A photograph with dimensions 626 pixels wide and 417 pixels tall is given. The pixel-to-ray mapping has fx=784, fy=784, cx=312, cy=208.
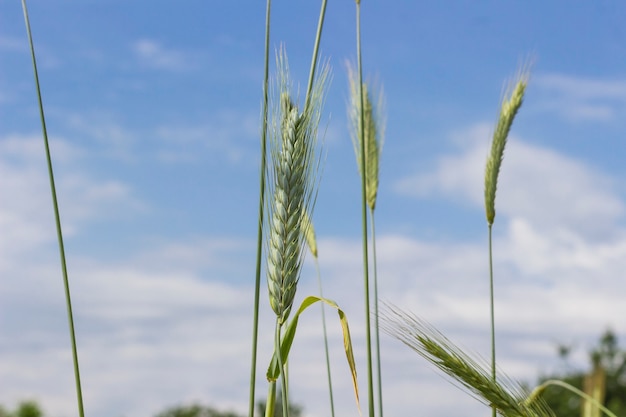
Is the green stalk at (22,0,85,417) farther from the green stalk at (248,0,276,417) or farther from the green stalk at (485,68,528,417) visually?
the green stalk at (485,68,528,417)

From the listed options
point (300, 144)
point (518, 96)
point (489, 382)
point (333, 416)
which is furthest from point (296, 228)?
point (518, 96)

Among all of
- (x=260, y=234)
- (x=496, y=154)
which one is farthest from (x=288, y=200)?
(x=496, y=154)

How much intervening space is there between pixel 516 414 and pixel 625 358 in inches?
1388

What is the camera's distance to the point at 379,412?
9.39ft

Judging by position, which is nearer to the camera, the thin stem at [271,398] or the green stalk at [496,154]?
the thin stem at [271,398]

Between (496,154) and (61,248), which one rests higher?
(496,154)

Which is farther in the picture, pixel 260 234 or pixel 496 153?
pixel 496 153

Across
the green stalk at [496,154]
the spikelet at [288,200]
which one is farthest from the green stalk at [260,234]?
the green stalk at [496,154]

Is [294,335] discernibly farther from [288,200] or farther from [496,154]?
[496,154]

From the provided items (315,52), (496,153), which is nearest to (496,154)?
(496,153)

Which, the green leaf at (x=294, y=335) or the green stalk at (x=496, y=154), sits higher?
the green stalk at (x=496, y=154)

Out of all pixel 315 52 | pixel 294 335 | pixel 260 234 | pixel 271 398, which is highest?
pixel 315 52

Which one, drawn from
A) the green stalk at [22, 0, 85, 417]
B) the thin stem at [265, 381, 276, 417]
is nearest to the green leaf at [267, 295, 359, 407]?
the thin stem at [265, 381, 276, 417]

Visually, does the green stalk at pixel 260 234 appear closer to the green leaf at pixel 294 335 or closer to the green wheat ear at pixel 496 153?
the green leaf at pixel 294 335
